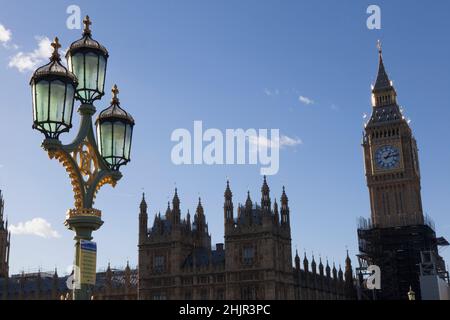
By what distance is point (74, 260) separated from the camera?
38.0 ft

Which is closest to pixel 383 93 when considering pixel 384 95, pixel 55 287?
pixel 384 95

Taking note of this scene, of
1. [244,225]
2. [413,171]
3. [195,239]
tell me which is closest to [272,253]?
[244,225]

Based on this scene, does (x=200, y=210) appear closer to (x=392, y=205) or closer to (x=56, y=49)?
(x=392, y=205)

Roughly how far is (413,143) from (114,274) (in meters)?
55.3

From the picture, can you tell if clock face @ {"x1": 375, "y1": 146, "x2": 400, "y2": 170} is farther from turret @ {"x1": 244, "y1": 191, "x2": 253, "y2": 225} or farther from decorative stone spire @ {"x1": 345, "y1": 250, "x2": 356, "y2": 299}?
turret @ {"x1": 244, "y1": 191, "x2": 253, "y2": 225}

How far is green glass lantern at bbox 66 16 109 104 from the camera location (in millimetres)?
12914

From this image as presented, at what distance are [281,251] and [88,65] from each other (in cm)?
6848

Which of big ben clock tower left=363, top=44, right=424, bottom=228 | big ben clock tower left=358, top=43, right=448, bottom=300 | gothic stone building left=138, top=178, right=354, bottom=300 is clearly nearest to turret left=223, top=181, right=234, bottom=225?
gothic stone building left=138, top=178, right=354, bottom=300

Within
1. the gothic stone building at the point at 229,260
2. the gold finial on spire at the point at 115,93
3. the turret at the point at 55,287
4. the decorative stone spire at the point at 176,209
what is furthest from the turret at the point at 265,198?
the gold finial on spire at the point at 115,93

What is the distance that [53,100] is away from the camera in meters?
11.6

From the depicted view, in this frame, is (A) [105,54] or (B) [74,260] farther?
(A) [105,54]

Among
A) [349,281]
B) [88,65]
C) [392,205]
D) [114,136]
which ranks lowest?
[114,136]

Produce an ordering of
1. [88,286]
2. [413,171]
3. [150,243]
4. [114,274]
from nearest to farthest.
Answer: [88,286] → [150,243] → [413,171] → [114,274]

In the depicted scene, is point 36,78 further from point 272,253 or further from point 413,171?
point 413,171
